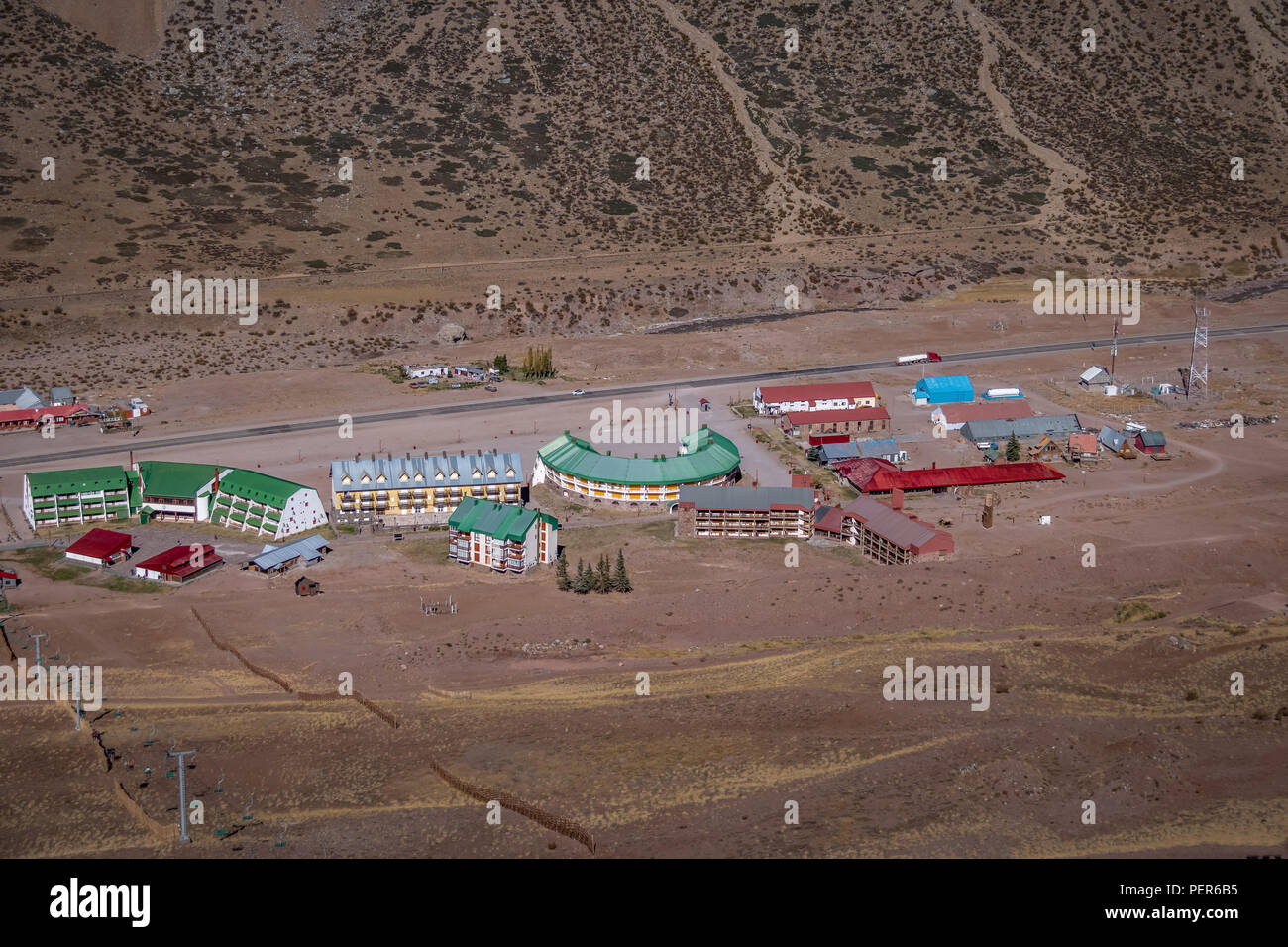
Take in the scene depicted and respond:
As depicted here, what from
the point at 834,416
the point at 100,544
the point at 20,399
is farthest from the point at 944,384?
the point at 20,399

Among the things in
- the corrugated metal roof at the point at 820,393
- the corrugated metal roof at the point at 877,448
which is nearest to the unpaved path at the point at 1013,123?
the corrugated metal roof at the point at 820,393

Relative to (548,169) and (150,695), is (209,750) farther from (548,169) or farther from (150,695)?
(548,169)

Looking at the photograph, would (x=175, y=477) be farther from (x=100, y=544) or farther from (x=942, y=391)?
(x=942, y=391)

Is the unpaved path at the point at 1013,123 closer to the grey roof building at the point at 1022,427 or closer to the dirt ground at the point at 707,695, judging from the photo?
the grey roof building at the point at 1022,427

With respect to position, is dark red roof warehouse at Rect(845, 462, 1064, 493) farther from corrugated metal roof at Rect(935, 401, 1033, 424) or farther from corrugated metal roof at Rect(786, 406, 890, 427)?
corrugated metal roof at Rect(935, 401, 1033, 424)

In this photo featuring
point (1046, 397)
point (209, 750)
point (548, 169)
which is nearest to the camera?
point (209, 750)

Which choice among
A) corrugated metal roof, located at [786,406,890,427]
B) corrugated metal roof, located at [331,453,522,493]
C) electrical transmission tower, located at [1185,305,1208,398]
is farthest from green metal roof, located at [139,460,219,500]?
electrical transmission tower, located at [1185,305,1208,398]

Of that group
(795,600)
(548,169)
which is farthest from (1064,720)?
(548,169)

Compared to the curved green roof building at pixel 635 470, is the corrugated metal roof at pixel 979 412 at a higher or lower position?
higher
